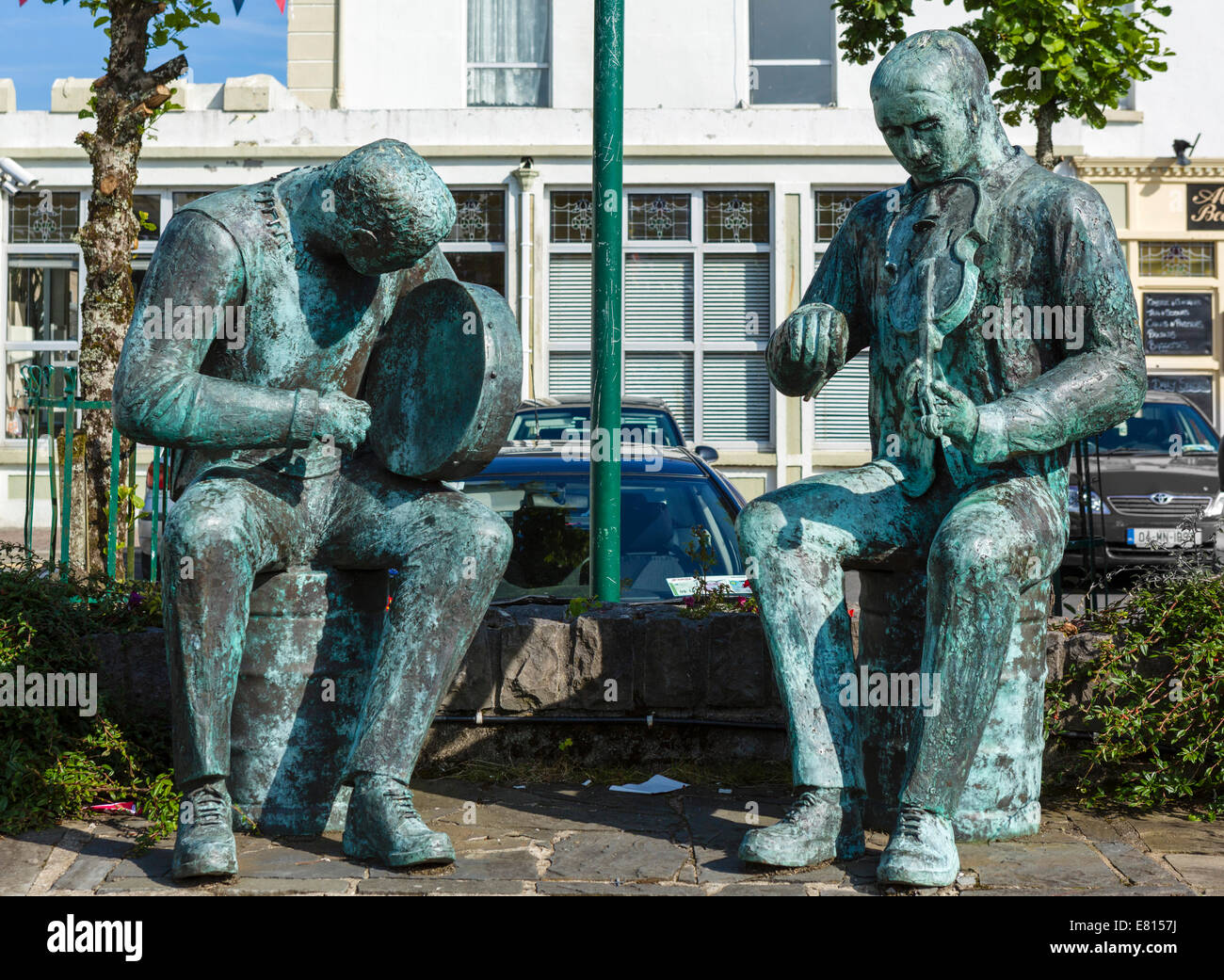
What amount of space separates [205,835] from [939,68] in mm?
2351

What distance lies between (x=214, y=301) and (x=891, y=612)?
174 centimetres

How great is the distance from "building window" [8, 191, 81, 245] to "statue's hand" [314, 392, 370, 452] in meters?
13.6

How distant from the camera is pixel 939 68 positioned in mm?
3348

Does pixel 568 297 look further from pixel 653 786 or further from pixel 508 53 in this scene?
pixel 653 786

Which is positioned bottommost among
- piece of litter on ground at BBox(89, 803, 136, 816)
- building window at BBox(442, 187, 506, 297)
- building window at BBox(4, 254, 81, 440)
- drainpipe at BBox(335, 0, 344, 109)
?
piece of litter on ground at BBox(89, 803, 136, 816)

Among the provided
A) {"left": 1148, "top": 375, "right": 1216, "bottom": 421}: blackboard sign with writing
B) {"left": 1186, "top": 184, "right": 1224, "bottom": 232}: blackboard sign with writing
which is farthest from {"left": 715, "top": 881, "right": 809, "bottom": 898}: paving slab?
{"left": 1186, "top": 184, "right": 1224, "bottom": 232}: blackboard sign with writing

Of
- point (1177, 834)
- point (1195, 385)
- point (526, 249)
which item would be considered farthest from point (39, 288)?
point (1177, 834)

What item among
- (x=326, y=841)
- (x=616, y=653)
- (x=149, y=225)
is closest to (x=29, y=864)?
(x=326, y=841)

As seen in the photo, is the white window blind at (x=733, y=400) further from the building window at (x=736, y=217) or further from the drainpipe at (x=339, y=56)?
the drainpipe at (x=339, y=56)

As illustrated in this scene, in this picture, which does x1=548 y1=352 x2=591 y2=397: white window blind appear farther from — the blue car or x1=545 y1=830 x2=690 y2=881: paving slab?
x1=545 y1=830 x2=690 y2=881: paving slab

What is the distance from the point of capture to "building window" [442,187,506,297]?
50.6ft

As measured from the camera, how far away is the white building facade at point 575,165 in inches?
595
